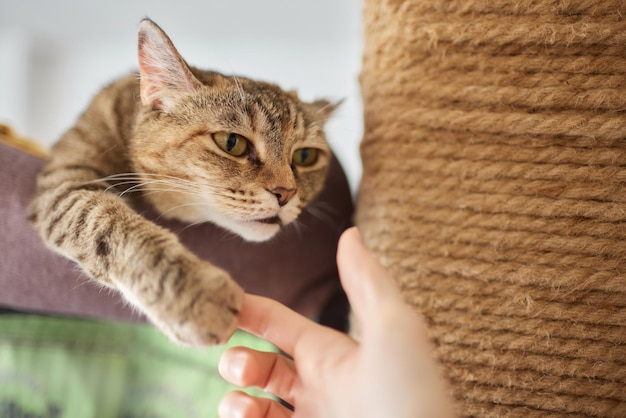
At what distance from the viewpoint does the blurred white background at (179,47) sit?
216cm

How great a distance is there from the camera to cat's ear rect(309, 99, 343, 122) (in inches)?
43.3

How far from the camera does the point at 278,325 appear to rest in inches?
28.3

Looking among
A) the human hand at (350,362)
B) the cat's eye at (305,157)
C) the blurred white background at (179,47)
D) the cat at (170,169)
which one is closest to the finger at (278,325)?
the human hand at (350,362)

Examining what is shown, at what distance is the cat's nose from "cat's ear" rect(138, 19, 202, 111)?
0.25 m

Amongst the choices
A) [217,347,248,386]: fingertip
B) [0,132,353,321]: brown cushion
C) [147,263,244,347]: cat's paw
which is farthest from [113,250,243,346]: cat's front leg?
[0,132,353,321]: brown cushion

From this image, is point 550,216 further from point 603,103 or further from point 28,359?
point 28,359

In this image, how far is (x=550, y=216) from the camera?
2.68 feet

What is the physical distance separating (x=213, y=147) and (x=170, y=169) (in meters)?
0.09

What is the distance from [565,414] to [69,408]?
111 centimetres

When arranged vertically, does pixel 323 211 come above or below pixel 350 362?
above

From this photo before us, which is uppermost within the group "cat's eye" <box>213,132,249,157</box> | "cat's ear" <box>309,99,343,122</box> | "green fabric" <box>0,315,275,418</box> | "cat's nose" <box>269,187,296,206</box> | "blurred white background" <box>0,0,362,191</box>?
"blurred white background" <box>0,0,362,191</box>

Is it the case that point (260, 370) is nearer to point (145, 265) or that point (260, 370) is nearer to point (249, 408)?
point (249, 408)

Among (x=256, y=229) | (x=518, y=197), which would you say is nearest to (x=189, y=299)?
(x=256, y=229)

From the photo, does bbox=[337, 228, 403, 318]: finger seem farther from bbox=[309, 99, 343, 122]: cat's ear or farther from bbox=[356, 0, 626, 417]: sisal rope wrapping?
bbox=[309, 99, 343, 122]: cat's ear
